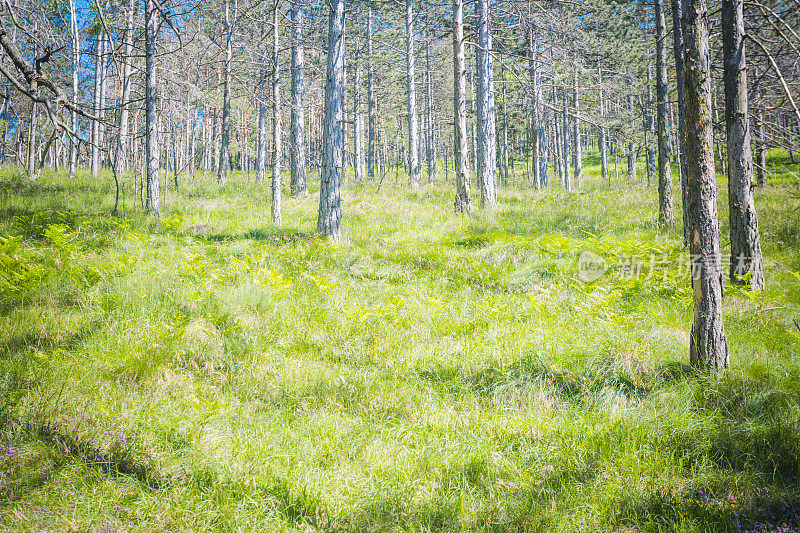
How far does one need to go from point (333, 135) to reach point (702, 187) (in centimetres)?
664

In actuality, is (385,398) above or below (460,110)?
below

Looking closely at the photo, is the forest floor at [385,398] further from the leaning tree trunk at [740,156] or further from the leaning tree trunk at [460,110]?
the leaning tree trunk at [460,110]

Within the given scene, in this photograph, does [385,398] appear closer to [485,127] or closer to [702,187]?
[702,187]

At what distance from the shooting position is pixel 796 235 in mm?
8750

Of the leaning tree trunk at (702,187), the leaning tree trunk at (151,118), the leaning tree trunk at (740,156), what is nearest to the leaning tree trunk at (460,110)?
the leaning tree trunk at (740,156)

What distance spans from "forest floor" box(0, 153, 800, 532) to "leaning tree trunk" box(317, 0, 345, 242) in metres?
1.76

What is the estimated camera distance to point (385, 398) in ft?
11.9

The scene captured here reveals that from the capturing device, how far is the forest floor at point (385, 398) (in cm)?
251

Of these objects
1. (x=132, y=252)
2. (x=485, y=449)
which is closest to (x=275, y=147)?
(x=132, y=252)

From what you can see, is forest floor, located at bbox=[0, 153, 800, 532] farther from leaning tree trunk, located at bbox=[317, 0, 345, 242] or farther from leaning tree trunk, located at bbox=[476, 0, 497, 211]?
leaning tree trunk, located at bbox=[476, 0, 497, 211]

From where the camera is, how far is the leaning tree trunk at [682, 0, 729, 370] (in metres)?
3.55

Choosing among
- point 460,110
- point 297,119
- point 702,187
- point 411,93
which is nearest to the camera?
point 702,187

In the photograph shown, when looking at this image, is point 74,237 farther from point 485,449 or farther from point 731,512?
point 731,512

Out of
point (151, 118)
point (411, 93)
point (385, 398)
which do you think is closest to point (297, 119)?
point (151, 118)
